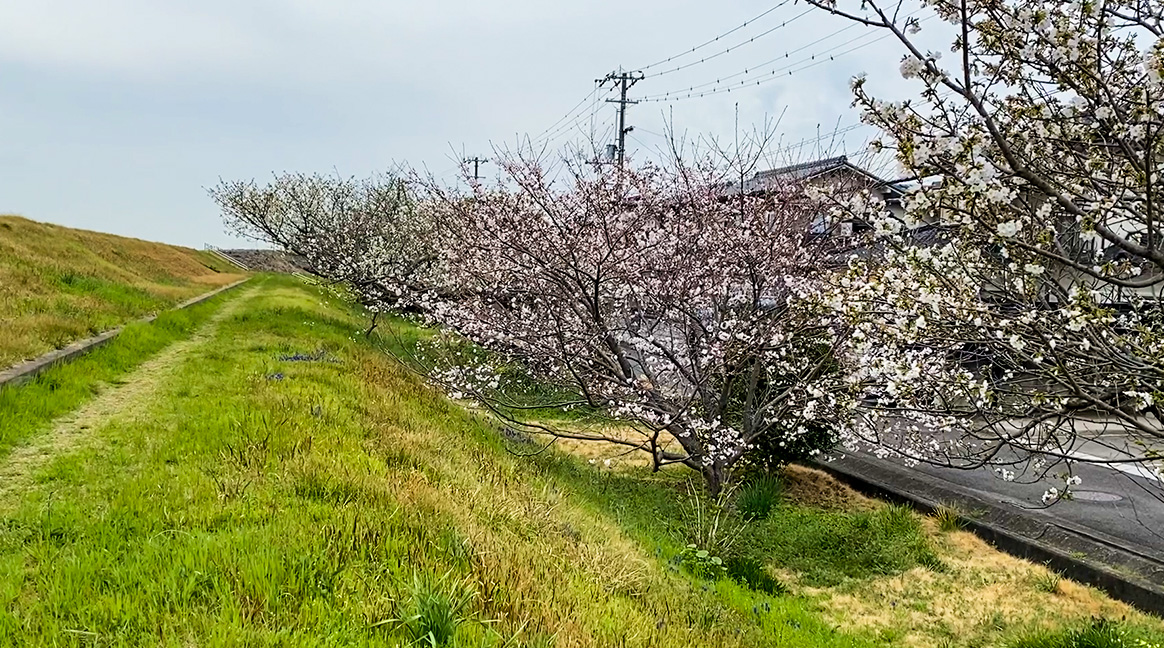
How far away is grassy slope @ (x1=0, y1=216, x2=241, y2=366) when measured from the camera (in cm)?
913

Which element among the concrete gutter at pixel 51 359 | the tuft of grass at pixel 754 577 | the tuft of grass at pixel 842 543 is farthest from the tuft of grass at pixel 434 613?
the concrete gutter at pixel 51 359

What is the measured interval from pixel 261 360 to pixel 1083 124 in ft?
31.1

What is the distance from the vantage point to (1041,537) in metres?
7.12

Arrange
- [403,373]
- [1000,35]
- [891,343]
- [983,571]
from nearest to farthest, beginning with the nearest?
[1000,35]
[891,343]
[983,571]
[403,373]

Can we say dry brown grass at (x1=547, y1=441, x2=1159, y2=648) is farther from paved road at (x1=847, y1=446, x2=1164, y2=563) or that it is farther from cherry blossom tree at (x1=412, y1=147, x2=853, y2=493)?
cherry blossom tree at (x1=412, y1=147, x2=853, y2=493)

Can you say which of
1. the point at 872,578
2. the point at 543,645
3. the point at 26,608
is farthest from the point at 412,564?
the point at 872,578

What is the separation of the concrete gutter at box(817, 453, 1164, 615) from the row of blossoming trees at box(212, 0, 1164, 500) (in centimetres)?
57

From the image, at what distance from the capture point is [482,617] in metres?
2.99

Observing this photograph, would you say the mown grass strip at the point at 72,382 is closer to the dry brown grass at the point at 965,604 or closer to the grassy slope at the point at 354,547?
the grassy slope at the point at 354,547

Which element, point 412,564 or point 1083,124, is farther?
point 1083,124

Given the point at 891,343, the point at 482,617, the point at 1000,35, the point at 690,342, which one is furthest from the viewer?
the point at 690,342

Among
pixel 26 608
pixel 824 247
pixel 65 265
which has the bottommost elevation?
pixel 26 608

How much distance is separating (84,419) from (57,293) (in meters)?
7.98

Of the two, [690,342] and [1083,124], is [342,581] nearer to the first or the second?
[1083,124]
